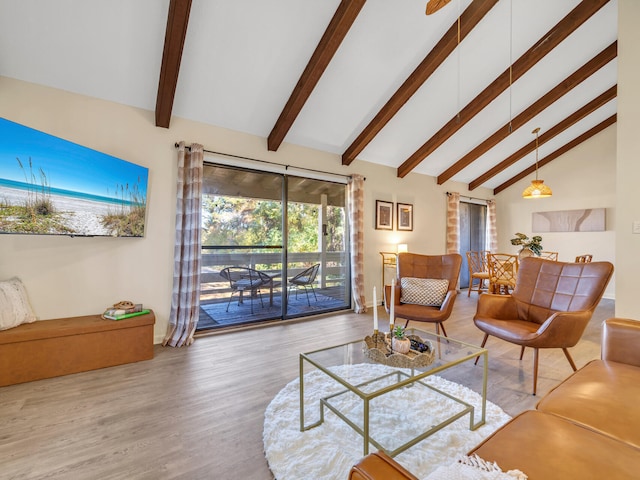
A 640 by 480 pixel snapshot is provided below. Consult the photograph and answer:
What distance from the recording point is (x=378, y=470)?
736mm

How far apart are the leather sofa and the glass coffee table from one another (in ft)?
1.60

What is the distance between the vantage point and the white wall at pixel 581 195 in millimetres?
5695

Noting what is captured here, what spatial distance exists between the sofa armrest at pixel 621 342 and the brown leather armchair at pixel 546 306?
19.4 inches

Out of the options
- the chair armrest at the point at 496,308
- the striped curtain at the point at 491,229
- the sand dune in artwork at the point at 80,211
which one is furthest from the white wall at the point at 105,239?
→ the striped curtain at the point at 491,229

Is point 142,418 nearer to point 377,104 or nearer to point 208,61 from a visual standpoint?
point 208,61

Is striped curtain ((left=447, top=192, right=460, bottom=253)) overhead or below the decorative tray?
overhead

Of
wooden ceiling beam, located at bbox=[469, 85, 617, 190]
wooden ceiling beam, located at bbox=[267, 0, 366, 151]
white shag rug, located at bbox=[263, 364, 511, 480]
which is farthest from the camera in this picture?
wooden ceiling beam, located at bbox=[469, 85, 617, 190]

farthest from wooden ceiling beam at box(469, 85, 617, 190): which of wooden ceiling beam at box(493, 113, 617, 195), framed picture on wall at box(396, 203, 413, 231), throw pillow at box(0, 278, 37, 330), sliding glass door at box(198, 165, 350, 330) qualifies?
throw pillow at box(0, 278, 37, 330)

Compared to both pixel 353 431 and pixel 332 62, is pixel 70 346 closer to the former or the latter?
pixel 353 431

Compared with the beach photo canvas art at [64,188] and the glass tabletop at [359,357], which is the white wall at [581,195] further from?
the beach photo canvas art at [64,188]

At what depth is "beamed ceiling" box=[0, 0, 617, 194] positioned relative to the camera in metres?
2.51

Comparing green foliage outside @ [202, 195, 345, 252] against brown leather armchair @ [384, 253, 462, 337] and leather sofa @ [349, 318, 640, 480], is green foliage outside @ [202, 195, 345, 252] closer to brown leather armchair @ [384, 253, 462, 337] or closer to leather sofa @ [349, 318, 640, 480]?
brown leather armchair @ [384, 253, 462, 337]

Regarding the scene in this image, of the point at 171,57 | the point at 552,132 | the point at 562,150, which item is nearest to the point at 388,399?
the point at 171,57

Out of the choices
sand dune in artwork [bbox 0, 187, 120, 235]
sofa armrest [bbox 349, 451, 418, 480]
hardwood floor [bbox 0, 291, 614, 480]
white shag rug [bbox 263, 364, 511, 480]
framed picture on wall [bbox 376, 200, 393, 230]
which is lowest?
hardwood floor [bbox 0, 291, 614, 480]
